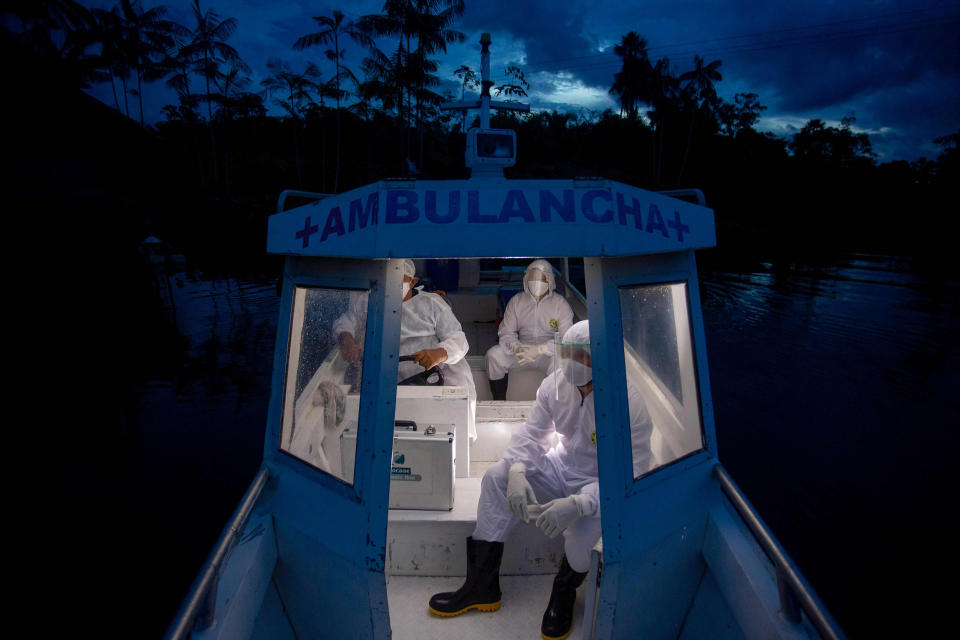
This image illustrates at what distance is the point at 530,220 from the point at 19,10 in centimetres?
2791

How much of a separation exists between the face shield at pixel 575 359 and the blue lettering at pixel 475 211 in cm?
107

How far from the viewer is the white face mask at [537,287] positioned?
5062mm

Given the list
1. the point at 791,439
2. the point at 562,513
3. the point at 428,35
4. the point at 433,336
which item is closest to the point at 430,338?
the point at 433,336

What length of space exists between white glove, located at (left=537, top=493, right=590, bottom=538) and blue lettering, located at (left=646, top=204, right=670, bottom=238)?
1302 millimetres

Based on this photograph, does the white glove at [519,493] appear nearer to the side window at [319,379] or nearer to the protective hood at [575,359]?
the protective hood at [575,359]

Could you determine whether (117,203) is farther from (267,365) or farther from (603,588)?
(603,588)

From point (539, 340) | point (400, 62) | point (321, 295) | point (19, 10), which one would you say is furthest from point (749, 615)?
point (19, 10)

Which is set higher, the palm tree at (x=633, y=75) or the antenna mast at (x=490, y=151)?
the palm tree at (x=633, y=75)

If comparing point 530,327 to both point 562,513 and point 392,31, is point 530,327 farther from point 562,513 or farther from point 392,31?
point 392,31

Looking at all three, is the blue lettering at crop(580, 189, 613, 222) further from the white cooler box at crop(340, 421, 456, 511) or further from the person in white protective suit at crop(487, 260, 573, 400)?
the person in white protective suit at crop(487, 260, 573, 400)

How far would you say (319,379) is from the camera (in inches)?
96.0

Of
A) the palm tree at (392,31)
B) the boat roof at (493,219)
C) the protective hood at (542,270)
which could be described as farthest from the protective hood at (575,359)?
the palm tree at (392,31)

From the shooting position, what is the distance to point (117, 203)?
61.4ft

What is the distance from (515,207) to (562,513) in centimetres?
150
